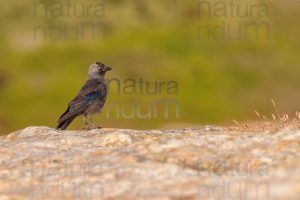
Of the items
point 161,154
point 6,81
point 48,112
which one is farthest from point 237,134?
point 6,81

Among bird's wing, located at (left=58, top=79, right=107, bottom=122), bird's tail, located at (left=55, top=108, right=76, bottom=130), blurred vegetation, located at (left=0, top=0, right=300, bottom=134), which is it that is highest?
bird's wing, located at (left=58, top=79, right=107, bottom=122)

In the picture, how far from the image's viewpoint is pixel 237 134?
13.4m

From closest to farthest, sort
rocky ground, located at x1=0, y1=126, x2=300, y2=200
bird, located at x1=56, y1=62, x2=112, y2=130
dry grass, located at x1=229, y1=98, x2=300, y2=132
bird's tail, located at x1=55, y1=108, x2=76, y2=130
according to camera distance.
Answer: rocky ground, located at x1=0, y1=126, x2=300, y2=200, dry grass, located at x1=229, y1=98, x2=300, y2=132, bird's tail, located at x1=55, y1=108, x2=76, y2=130, bird, located at x1=56, y1=62, x2=112, y2=130

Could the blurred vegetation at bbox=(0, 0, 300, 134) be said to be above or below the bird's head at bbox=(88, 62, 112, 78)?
below

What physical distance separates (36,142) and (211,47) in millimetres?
53954

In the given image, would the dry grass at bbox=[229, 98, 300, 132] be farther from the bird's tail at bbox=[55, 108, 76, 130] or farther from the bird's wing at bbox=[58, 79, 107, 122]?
the bird's wing at bbox=[58, 79, 107, 122]

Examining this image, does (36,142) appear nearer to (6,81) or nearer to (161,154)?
(161,154)

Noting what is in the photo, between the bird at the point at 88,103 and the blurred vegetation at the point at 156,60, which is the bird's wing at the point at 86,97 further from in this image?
the blurred vegetation at the point at 156,60

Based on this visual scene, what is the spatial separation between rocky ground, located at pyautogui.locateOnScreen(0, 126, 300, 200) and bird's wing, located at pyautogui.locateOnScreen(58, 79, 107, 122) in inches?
179

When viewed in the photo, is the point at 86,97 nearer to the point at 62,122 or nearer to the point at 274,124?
the point at 62,122

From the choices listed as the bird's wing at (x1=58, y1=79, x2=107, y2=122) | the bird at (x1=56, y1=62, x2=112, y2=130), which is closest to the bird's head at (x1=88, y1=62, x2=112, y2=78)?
the bird at (x1=56, y1=62, x2=112, y2=130)

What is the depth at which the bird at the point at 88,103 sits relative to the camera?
717 inches

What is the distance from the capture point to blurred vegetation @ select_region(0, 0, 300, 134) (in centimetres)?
5945

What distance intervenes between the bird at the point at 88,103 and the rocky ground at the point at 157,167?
434 centimetres
